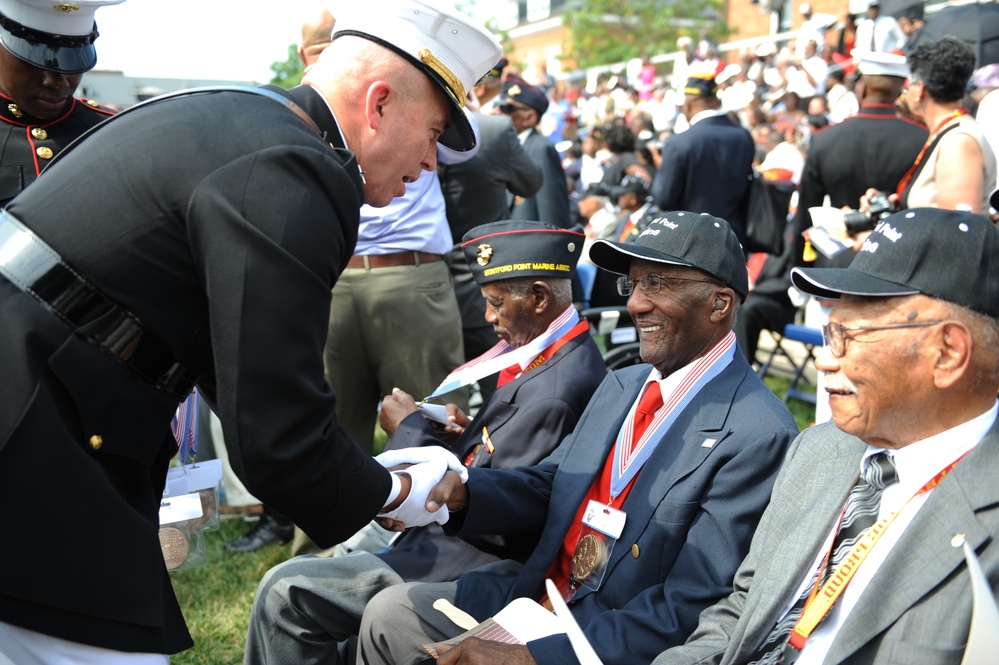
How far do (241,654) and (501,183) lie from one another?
3.08 meters

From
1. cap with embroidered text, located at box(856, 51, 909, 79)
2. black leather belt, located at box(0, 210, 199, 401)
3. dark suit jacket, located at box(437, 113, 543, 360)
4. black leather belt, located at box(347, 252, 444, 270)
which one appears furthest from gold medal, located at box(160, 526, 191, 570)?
cap with embroidered text, located at box(856, 51, 909, 79)

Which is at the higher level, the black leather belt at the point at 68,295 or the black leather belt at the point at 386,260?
the black leather belt at the point at 68,295

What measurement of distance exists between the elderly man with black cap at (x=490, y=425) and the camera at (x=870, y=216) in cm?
181

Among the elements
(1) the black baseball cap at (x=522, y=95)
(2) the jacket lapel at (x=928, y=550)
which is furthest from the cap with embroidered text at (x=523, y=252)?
(1) the black baseball cap at (x=522, y=95)

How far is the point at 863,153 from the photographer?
6.05m

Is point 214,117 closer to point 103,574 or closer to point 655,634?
point 103,574

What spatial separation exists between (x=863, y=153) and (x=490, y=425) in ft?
12.4

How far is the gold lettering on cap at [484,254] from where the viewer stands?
3.76 meters

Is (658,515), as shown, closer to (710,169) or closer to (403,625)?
(403,625)

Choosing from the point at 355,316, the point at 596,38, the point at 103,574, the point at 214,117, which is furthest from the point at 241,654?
the point at 596,38

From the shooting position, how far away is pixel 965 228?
2129 mm

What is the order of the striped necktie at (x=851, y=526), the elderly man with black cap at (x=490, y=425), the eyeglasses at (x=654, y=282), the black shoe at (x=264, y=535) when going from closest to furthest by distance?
the striped necktie at (x=851, y=526), the eyeglasses at (x=654, y=282), the elderly man with black cap at (x=490, y=425), the black shoe at (x=264, y=535)

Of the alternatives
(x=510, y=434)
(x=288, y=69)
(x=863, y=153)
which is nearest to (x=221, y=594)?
(x=510, y=434)

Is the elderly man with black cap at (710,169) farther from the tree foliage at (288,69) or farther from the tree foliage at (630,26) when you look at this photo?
the tree foliage at (630,26)
